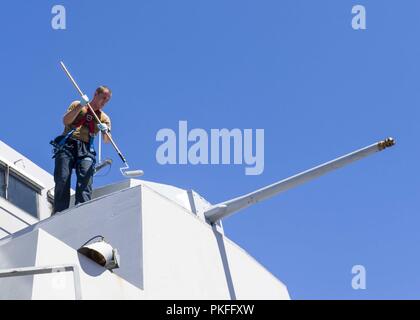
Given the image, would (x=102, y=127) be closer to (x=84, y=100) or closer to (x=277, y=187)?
(x=84, y=100)

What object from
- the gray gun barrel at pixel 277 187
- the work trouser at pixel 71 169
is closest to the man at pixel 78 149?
the work trouser at pixel 71 169

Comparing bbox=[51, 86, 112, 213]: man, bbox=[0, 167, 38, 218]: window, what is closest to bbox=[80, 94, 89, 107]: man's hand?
bbox=[51, 86, 112, 213]: man

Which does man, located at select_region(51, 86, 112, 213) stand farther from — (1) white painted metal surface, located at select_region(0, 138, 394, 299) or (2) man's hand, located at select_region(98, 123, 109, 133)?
(1) white painted metal surface, located at select_region(0, 138, 394, 299)

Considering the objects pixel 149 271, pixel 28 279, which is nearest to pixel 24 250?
pixel 28 279

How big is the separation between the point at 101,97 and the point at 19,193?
4.09m

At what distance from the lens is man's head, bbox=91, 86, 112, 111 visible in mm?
15891

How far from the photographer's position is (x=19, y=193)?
19.2m

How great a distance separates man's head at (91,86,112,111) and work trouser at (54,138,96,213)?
0.61m

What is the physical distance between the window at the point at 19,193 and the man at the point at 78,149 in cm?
311

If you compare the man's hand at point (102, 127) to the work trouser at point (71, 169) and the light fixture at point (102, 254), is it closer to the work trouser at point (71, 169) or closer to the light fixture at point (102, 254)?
the work trouser at point (71, 169)

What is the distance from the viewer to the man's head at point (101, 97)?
15891 mm

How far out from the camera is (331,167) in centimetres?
1602
